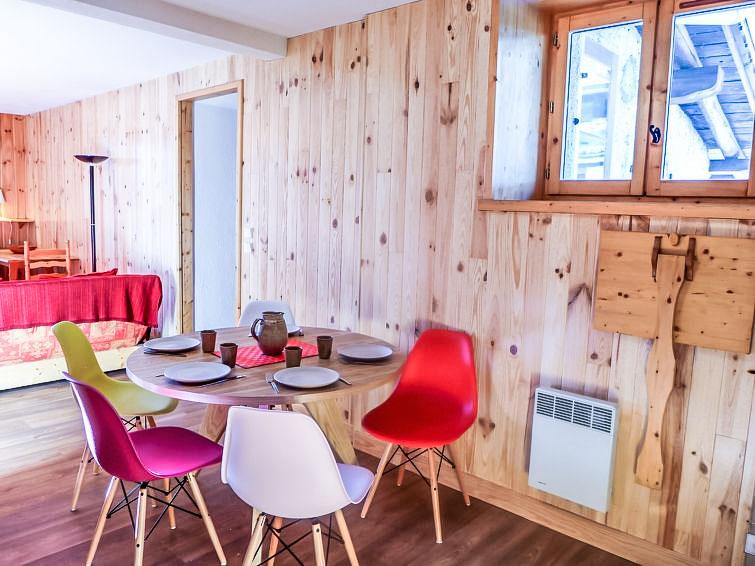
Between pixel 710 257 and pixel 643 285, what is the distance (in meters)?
0.25

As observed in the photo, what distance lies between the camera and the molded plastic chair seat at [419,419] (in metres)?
2.36

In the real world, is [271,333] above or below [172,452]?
above

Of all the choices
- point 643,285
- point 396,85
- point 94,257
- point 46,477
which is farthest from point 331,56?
point 94,257

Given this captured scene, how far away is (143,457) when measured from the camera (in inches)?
81.0

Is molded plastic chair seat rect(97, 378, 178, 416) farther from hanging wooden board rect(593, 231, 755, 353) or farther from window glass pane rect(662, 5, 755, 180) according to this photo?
window glass pane rect(662, 5, 755, 180)

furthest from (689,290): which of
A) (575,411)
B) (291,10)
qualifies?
(291,10)

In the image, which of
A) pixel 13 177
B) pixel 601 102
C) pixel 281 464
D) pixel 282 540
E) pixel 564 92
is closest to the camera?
pixel 281 464

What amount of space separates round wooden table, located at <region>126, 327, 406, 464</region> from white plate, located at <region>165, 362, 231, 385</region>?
0.08 feet

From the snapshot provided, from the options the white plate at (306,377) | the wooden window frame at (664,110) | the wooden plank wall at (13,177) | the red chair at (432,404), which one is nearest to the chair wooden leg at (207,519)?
the white plate at (306,377)

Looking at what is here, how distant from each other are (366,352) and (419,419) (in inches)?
15.4

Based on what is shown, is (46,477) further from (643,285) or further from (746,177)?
(746,177)

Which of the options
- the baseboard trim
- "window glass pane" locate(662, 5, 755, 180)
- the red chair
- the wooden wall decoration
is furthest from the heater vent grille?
"window glass pane" locate(662, 5, 755, 180)

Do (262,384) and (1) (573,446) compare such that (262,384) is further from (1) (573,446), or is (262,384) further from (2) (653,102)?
(2) (653,102)

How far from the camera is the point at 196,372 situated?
81.5 inches
